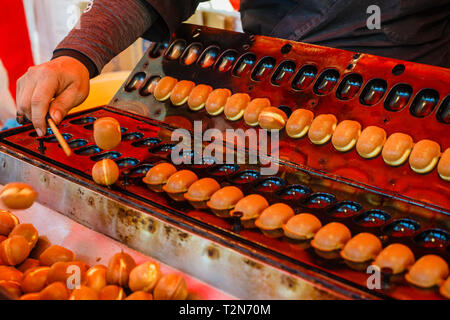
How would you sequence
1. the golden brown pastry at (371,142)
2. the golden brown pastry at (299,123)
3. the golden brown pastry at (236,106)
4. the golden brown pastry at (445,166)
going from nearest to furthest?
1. the golden brown pastry at (445,166)
2. the golden brown pastry at (371,142)
3. the golden brown pastry at (299,123)
4. the golden brown pastry at (236,106)

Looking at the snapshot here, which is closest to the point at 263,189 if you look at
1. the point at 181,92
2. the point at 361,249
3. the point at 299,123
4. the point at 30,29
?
the point at 299,123

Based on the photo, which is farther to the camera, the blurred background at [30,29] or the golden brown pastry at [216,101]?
the blurred background at [30,29]

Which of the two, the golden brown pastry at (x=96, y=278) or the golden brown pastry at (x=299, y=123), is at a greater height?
the golden brown pastry at (x=299, y=123)

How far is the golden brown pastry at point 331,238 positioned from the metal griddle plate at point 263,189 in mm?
26

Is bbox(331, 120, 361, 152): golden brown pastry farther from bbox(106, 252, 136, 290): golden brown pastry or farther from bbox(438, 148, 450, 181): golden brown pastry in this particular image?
bbox(106, 252, 136, 290): golden brown pastry

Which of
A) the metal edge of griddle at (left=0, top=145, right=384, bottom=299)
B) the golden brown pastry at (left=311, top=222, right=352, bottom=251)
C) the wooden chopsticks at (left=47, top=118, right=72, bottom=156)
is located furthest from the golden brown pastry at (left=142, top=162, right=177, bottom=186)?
the golden brown pastry at (left=311, top=222, right=352, bottom=251)

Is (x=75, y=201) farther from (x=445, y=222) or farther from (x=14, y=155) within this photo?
(x=445, y=222)

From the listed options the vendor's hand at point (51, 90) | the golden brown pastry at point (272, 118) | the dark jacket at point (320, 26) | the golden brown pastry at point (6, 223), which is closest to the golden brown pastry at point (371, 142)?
the golden brown pastry at point (272, 118)

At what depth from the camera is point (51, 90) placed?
1260 millimetres

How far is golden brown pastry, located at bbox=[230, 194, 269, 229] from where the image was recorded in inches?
40.9

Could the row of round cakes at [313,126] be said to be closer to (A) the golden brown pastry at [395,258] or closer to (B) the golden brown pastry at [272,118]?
(B) the golden brown pastry at [272,118]

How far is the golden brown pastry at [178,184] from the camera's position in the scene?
1.15 meters

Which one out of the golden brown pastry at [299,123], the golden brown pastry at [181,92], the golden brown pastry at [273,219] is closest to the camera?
the golden brown pastry at [273,219]

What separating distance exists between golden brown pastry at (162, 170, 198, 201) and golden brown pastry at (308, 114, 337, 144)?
38cm
